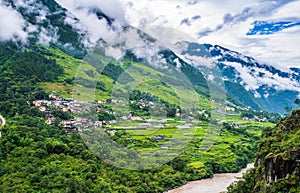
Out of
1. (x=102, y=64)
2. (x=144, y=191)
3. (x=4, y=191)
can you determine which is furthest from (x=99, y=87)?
(x=4, y=191)

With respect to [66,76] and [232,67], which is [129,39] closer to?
[66,76]

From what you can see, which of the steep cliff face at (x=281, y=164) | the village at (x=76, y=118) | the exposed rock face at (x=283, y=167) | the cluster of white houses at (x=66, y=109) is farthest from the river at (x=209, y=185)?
the cluster of white houses at (x=66, y=109)

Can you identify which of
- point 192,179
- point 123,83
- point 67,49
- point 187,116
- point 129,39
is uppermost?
point 67,49

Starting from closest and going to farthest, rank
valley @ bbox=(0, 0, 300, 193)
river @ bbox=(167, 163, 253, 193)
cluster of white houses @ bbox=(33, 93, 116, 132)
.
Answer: valley @ bbox=(0, 0, 300, 193)
river @ bbox=(167, 163, 253, 193)
cluster of white houses @ bbox=(33, 93, 116, 132)

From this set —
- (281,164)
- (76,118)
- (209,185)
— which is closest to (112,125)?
(76,118)

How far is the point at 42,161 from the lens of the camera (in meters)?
17.6

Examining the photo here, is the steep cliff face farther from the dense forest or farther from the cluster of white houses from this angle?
the cluster of white houses

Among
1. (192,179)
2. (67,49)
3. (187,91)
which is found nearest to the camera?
(192,179)

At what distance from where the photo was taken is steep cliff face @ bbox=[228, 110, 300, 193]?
1110 centimetres

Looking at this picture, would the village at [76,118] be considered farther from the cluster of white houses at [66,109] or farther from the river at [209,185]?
the river at [209,185]

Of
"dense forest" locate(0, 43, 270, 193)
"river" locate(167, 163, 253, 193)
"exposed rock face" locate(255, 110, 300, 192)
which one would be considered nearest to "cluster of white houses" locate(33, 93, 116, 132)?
"dense forest" locate(0, 43, 270, 193)

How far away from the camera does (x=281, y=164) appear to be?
1174cm

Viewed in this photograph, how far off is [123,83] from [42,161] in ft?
44.1

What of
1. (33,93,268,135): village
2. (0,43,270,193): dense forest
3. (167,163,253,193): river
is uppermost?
(33,93,268,135): village
